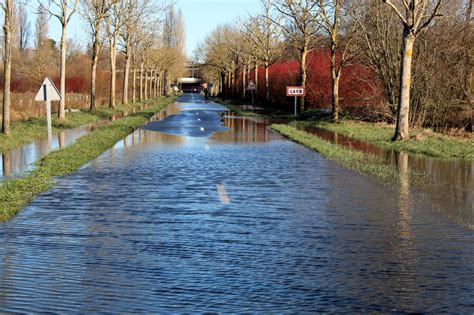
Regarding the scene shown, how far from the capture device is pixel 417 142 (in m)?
22.5

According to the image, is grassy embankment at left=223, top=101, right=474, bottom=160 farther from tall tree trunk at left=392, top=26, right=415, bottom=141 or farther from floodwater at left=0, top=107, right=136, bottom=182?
floodwater at left=0, top=107, right=136, bottom=182

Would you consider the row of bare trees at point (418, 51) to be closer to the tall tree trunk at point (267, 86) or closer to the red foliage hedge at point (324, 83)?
the red foliage hedge at point (324, 83)

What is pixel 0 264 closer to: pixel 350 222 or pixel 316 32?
pixel 350 222

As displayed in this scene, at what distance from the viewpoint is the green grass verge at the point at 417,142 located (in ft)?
63.1

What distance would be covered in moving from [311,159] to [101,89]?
66.9 meters

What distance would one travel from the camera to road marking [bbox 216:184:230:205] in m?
11.3

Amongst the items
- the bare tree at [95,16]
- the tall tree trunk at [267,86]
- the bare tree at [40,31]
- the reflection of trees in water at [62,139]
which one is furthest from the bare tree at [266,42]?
the bare tree at [40,31]

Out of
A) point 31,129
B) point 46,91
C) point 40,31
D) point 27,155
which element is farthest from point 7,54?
point 40,31

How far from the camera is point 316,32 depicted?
146 feet

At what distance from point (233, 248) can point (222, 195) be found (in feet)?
13.3

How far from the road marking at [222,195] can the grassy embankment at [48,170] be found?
10.2ft

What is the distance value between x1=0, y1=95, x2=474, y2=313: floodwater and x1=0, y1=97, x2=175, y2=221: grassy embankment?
29 cm

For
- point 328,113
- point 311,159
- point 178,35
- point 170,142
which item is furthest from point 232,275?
point 178,35

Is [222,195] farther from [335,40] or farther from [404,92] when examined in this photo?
[335,40]
